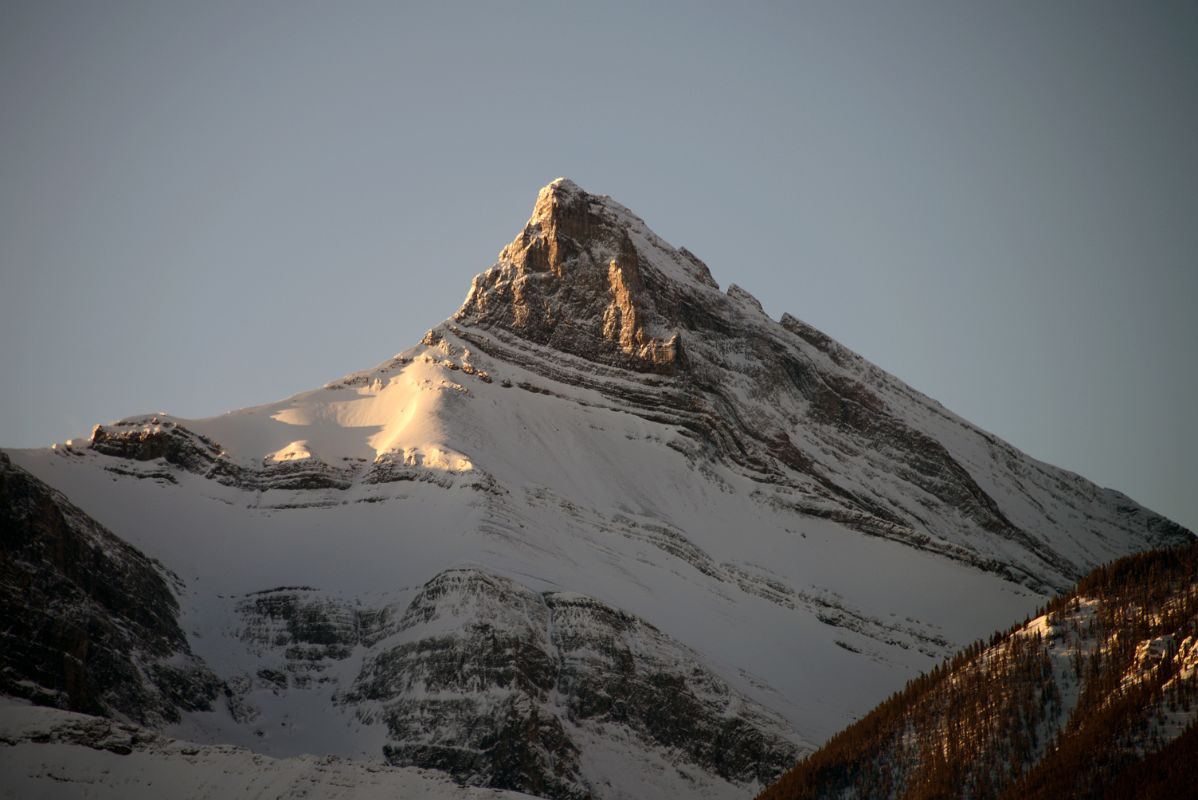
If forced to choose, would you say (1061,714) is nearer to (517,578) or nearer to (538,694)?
(538,694)

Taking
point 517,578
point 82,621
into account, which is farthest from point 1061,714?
point 82,621

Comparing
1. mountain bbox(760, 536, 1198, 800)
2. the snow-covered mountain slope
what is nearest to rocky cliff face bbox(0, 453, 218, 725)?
the snow-covered mountain slope

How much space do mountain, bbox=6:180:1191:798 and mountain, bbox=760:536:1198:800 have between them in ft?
152

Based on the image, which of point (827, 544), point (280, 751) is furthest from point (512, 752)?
point (827, 544)

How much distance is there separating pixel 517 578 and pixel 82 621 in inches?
1396

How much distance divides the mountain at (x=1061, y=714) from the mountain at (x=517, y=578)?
46433mm

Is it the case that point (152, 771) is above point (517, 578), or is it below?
below

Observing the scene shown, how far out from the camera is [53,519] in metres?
114

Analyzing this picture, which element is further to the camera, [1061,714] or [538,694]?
[538,694]

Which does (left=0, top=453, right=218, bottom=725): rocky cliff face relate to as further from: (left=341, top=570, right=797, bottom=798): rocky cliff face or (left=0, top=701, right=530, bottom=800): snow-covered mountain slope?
(left=341, top=570, right=797, bottom=798): rocky cliff face

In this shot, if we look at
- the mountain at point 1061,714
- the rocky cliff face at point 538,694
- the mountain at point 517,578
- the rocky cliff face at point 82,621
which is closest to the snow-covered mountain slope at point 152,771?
the rocky cliff face at point 82,621

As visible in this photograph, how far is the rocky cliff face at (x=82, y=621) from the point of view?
101m

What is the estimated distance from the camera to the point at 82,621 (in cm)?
11019

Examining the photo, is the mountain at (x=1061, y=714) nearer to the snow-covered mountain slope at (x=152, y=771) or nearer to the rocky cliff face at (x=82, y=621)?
the snow-covered mountain slope at (x=152, y=771)
